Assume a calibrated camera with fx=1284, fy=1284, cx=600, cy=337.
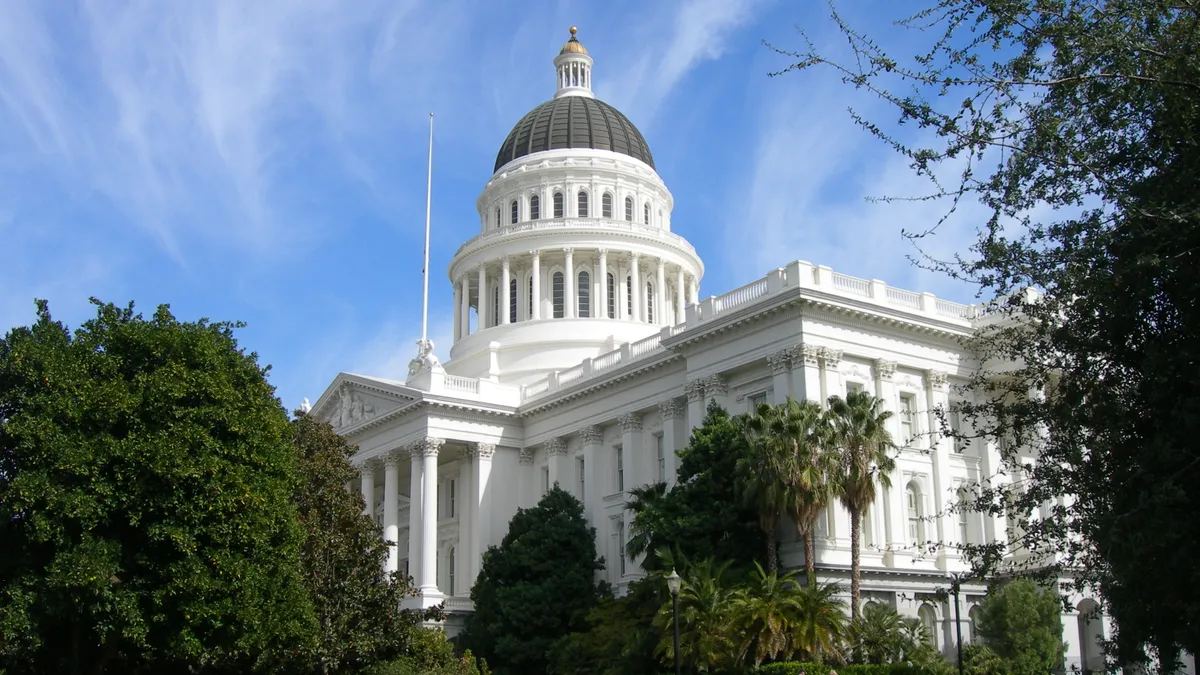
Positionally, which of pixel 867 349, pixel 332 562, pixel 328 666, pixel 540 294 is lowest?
pixel 328 666

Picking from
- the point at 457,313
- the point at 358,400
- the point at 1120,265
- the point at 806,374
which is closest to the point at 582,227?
the point at 457,313

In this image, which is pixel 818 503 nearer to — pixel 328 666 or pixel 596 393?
pixel 328 666

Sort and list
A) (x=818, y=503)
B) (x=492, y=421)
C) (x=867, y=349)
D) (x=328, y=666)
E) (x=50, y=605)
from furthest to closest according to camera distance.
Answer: (x=492, y=421) < (x=867, y=349) < (x=818, y=503) < (x=328, y=666) < (x=50, y=605)

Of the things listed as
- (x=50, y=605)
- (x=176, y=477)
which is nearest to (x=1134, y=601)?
(x=176, y=477)

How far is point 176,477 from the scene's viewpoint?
1056 inches

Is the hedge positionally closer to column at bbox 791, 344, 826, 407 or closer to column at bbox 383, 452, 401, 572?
column at bbox 791, 344, 826, 407

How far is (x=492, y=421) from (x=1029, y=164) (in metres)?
43.4

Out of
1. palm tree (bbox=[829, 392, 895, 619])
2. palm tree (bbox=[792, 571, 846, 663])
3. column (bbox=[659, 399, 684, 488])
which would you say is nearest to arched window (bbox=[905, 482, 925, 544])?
palm tree (bbox=[829, 392, 895, 619])

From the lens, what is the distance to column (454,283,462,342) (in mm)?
73438

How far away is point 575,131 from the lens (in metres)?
75.2

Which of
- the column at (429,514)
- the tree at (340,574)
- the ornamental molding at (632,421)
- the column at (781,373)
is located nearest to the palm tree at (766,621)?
the tree at (340,574)

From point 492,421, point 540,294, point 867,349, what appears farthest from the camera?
point 540,294

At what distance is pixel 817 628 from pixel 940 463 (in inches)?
518

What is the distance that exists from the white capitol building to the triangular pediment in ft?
0.41
